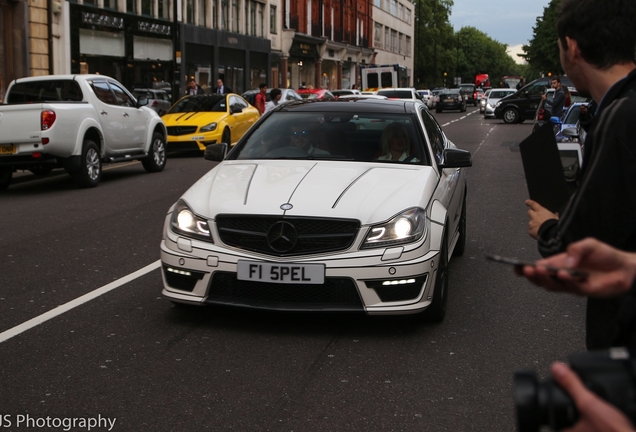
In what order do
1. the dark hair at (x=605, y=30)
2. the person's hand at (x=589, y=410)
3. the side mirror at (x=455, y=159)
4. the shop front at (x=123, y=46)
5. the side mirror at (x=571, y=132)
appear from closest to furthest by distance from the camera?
1. the person's hand at (x=589, y=410)
2. the dark hair at (x=605, y=30)
3. the side mirror at (x=455, y=159)
4. the side mirror at (x=571, y=132)
5. the shop front at (x=123, y=46)

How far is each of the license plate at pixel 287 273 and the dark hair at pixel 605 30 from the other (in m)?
3.22

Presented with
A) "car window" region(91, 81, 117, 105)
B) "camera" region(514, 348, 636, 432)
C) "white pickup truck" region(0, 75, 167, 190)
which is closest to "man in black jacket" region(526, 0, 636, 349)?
"camera" region(514, 348, 636, 432)

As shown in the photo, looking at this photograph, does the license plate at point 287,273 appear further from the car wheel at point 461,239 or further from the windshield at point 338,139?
the car wheel at point 461,239

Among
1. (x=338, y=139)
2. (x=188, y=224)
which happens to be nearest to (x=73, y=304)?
(x=188, y=224)

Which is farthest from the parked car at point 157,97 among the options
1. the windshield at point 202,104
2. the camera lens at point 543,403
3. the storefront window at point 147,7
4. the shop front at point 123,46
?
the camera lens at point 543,403

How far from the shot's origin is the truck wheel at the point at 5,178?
14520 mm

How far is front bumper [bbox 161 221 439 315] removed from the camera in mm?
5375

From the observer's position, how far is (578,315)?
20.1 ft

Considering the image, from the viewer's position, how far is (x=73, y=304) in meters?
6.34

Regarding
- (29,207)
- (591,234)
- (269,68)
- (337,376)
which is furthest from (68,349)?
(269,68)

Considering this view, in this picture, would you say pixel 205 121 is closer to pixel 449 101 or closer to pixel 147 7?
pixel 147 7

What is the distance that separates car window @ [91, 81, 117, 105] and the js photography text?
1160cm

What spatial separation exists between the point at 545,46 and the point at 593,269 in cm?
8334

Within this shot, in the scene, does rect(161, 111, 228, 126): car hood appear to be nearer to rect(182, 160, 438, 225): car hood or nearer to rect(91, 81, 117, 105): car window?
rect(91, 81, 117, 105): car window
